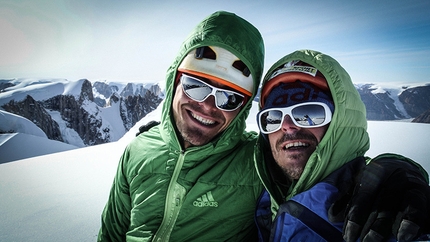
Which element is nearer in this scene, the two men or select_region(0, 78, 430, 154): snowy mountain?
the two men

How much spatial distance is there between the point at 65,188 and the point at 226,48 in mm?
4124

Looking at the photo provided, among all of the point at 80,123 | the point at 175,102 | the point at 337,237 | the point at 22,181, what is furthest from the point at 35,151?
the point at 80,123

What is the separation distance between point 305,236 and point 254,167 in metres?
0.63

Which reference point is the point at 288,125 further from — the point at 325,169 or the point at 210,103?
the point at 210,103

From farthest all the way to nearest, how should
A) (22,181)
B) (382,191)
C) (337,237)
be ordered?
(22,181), (337,237), (382,191)

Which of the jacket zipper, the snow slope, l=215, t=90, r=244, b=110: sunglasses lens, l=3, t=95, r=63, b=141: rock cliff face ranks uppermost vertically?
l=215, t=90, r=244, b=110: sunglasses lens

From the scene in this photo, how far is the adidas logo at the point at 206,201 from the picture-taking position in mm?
1600

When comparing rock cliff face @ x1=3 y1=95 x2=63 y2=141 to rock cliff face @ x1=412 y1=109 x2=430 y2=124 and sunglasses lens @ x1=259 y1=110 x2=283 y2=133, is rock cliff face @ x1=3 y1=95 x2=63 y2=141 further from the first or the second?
rock cliff face @ x1=412 y1=109 x2=430 y2=124

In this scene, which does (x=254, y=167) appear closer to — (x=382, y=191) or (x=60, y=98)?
(x=382, y=191)

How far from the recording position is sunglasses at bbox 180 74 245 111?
1745 millimetres

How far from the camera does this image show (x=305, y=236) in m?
1.18

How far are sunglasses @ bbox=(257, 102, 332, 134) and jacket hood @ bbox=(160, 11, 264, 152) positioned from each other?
11.4 inches

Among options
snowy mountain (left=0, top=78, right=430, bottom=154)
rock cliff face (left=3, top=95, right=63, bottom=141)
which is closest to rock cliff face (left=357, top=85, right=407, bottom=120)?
snowy mountain (left=0, top=78, right=430, bottom=154)

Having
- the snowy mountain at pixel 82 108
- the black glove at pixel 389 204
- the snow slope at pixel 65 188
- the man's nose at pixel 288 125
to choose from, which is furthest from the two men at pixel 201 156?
the snowy mountain at pixel 82 108
